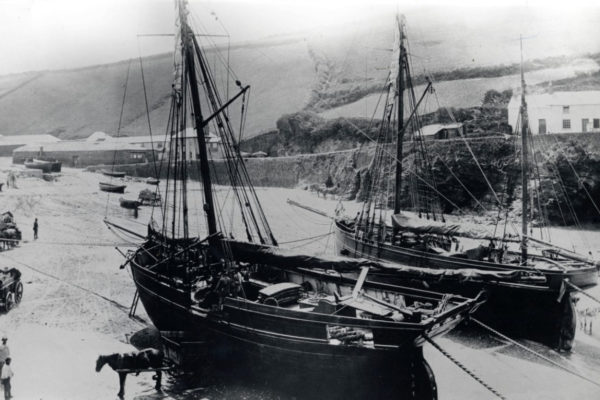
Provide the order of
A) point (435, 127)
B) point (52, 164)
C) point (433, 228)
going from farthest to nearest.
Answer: point (435, 127) → point (52, 164) → point (433, 228)

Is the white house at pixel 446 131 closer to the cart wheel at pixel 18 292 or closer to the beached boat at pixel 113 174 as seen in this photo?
the beached boat at pixel 113 174

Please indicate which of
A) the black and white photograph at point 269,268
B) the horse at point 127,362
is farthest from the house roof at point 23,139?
the horse at point 127,362

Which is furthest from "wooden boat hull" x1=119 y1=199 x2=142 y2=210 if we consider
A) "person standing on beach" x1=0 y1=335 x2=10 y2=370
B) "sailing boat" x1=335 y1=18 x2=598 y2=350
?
"person standing on beach" x1=0 y1=335 x2=10 y2=370

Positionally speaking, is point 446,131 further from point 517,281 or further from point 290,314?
point 290,314

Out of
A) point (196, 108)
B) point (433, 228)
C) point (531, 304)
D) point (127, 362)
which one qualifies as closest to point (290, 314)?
point (127, 362)

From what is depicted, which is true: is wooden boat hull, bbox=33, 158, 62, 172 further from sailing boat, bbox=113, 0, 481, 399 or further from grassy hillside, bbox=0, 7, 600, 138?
sailing boat, bbox=113, 0, 481, 399

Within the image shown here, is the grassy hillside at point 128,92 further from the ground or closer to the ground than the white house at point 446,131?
further from the ground
